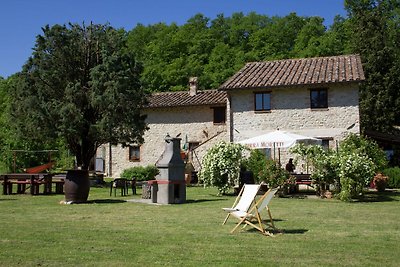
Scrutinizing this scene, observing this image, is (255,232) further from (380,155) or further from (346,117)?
(346,117)

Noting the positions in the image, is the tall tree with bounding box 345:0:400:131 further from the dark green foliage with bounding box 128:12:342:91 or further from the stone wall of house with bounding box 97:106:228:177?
the stone wall of house with bounding box 97:106:228:177

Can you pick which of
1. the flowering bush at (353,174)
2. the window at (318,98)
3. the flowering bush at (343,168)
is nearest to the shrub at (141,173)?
the window at (318,98)

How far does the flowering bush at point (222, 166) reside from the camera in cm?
1728

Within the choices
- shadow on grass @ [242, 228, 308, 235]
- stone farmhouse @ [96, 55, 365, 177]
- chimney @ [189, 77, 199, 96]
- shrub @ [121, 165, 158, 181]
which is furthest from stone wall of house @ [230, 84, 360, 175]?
shadow on grass @ [242, 228, 308, 235]

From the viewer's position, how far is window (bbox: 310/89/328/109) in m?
24.2

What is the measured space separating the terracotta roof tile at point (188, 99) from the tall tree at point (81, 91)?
5549 mm

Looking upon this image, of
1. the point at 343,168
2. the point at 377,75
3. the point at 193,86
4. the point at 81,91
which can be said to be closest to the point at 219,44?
the point at 193,86

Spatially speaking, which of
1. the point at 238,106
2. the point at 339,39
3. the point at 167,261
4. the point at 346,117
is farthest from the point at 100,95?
the point at 339,39

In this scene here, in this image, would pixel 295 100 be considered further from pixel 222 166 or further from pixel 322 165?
pixel 322 165

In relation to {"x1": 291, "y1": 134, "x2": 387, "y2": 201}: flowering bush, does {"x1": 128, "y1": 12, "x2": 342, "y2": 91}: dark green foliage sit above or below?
above

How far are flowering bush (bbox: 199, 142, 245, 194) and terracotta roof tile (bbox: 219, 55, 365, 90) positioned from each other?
309 inches

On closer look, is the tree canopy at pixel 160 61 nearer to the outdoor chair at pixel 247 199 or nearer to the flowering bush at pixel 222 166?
the flowering bush at pixel 222 166

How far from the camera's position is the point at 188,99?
31516 mm

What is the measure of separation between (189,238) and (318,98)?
58.9 ft
